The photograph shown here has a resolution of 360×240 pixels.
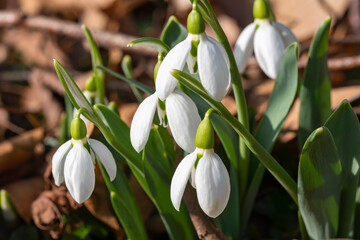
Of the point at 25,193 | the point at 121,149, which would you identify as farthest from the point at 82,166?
the point at 25,193

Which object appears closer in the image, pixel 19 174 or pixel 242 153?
pixel 242 153

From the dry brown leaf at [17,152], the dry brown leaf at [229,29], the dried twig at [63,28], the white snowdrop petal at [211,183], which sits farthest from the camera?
the dry brown leaf at [229,29]

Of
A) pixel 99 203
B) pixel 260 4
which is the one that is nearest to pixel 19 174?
pixel 99 203

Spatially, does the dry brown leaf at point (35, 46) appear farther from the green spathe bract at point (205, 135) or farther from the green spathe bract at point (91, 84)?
the green spathe bract at point (205, 135)

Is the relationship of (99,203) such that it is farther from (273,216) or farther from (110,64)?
(110,64)

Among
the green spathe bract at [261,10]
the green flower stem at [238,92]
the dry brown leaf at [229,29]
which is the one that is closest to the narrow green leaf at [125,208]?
the green flower stem at [238,92]

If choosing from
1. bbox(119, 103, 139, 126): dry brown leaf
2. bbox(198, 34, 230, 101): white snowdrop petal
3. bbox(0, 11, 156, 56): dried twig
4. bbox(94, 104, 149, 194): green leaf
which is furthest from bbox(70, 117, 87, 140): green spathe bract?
bbox(0, 11, 156, 56): dried twig
